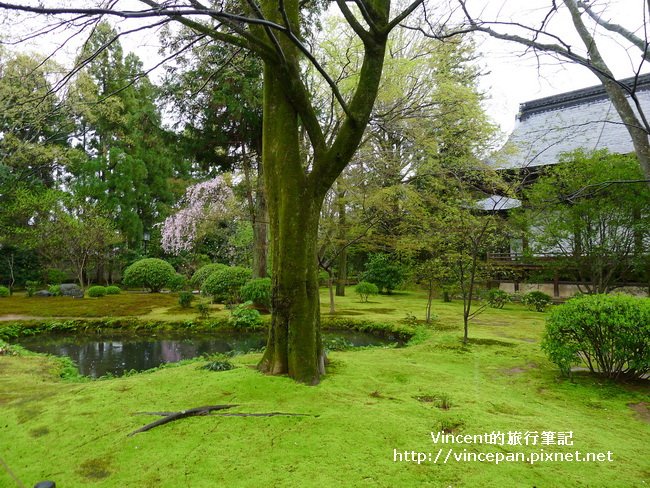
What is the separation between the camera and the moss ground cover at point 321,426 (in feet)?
7.38

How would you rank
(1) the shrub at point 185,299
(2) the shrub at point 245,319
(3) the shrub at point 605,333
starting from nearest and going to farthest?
1. (3) the shrub at point 605,333
2. (2) the shrub at point 245,319
3. (1) the shrub at point 185,299

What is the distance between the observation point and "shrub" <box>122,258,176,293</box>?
55.7 ft

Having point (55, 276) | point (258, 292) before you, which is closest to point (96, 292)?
point (55, 276)

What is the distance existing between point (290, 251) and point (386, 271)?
14.1 metres

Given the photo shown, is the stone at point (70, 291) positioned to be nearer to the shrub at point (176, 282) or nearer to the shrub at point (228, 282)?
the shrub at point (176, 282)

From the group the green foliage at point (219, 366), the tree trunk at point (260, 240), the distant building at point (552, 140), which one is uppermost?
the distant building at point (552, 140)

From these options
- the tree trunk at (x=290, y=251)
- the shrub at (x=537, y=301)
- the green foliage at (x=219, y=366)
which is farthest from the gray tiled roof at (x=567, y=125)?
the green foliage at (x=219, y=366)

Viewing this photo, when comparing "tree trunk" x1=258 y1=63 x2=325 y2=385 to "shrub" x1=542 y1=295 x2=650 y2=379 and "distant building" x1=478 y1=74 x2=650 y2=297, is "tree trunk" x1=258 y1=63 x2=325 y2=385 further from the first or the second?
"distant building" x1=478 y1=74 x2=650 y2=297

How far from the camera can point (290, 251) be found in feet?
12.5

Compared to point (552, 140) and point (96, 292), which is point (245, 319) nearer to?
point (96, 292)

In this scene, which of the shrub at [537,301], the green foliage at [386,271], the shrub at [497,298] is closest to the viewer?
the shrub at [537,301]

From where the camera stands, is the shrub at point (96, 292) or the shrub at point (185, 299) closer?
the shrub at point (185, 299)

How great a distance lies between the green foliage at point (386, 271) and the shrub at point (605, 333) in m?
12.7

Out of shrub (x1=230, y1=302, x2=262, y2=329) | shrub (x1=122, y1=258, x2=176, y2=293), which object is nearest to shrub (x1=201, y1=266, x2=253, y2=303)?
shrub (x1=230, y1=302, x2=262, y2=329)
